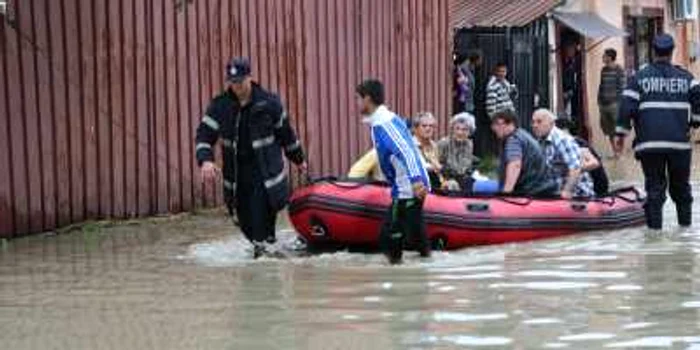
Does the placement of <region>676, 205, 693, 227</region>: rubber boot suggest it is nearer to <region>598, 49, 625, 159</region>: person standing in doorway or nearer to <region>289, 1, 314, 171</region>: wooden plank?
<region>289, 1, 314, 171</region>: wooden plank

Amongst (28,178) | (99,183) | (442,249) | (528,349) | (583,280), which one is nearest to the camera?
(528,349)

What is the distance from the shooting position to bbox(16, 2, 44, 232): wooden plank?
12289mm

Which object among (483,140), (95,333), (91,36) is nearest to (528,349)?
(95,333)

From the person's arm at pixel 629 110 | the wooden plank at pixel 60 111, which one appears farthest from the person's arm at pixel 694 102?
the wooden plank at pixel 60 111

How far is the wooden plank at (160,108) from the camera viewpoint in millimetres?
13898

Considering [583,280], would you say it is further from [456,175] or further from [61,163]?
[61,163]

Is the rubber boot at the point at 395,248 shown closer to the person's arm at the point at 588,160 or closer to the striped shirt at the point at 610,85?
the person's arm at the point at 588,160

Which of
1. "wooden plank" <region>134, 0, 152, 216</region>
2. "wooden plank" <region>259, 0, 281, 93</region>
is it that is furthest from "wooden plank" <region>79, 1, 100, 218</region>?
"wooden plank" <region>259, 0, 281, 93</region>

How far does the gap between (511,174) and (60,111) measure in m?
4.09

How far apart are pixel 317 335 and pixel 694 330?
1.96m

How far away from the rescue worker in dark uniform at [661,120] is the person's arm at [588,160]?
61 centimetres

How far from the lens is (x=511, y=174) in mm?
11961

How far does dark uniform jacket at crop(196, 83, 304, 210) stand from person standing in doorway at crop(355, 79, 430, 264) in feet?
2.59

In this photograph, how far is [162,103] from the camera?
1398 centimetres
